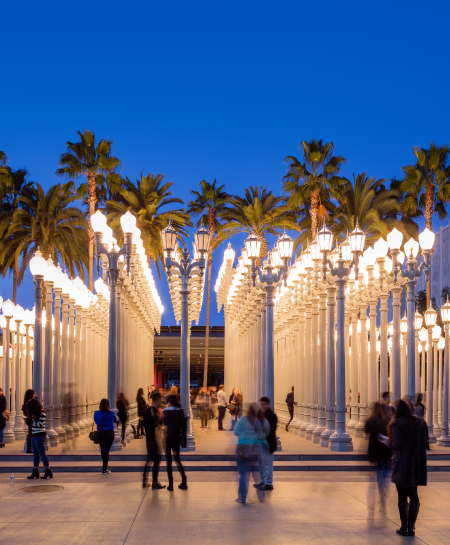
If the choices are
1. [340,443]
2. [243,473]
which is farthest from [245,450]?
[340,443]

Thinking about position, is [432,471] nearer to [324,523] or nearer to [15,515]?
[324,523]

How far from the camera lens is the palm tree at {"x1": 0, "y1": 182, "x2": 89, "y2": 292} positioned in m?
43.3

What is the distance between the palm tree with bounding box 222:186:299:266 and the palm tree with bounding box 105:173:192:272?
5.02 meters

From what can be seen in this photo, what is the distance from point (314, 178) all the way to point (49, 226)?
16200 mm

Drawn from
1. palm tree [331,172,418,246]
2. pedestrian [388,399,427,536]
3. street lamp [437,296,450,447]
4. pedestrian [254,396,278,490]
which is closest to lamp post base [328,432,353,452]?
street lamp [437,296,450,447]

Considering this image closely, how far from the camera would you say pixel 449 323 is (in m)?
24.6

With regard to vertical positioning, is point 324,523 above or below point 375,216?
below

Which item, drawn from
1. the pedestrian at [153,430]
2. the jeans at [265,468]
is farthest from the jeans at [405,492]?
the pedestrian at [153,430]

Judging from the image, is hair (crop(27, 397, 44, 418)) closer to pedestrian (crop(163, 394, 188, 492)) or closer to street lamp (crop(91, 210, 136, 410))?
pedestrian (crop(163, 394, 188, 492))

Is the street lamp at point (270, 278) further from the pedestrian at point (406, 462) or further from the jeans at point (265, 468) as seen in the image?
the pedestrian at point (406, 462)

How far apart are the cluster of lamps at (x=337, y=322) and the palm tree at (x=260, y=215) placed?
50.5 ft

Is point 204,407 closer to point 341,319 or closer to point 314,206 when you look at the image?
point 341,319

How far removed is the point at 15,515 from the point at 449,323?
17415 mm

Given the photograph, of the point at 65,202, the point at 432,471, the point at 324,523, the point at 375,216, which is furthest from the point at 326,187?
the point at 324,523
